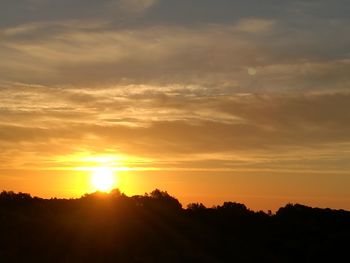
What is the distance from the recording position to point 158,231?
32.8m

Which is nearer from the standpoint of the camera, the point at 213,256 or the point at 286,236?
the point at 213,256

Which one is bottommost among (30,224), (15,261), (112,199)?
(15,261)

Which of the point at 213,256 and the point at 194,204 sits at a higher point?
the point at 194,204

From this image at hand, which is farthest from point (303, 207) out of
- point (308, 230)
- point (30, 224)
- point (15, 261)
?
point (15, 261)

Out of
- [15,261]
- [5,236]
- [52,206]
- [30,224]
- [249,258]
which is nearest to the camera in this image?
[15,261]

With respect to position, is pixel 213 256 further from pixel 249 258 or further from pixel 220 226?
pixel 220 226

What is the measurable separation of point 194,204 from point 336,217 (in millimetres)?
9648

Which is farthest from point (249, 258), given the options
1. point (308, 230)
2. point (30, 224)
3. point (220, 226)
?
point (30, 224)

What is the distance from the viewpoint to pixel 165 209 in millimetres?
38219

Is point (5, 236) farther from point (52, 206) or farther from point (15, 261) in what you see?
point (52, 206)

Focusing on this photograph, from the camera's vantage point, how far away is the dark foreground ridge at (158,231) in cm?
2872

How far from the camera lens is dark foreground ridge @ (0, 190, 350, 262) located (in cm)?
2872

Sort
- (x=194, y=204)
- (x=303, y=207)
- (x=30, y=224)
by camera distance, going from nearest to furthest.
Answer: (x=30, y=224), (x=194, y=204), (x=303, y=207)

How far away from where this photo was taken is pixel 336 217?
140ft
